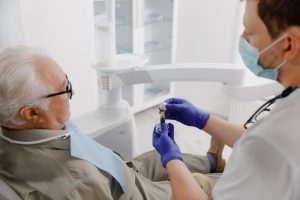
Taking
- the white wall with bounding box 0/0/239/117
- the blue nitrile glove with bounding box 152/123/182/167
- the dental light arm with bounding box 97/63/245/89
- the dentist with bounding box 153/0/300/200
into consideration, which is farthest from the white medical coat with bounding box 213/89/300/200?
the white wall with bounding box 0/0/239/117

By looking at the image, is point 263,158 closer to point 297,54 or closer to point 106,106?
point 297,54

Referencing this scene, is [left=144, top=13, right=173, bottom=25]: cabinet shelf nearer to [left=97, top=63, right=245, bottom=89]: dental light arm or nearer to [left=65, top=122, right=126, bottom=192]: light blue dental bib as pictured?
[left=97, top=63, right=245, bottom=89]: dental light arm

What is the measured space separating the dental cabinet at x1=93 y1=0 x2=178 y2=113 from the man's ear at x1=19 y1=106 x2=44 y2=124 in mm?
1558

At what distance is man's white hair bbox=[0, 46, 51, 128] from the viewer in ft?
3.22

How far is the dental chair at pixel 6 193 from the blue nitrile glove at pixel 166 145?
19.3 inches

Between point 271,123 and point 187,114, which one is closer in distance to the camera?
point 271,123

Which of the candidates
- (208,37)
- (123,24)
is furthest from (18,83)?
(208,37)

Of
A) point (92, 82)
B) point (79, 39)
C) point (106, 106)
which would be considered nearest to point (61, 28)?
point (79, 39)

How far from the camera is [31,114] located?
3.47ft

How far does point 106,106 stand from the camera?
1.62 meters

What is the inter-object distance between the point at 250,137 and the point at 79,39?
178 centimetres

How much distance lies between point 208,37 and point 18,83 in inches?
88.1

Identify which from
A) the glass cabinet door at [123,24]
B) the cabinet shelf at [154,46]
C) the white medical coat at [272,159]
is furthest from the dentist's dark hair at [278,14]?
the cabinet shelf at [154,46]

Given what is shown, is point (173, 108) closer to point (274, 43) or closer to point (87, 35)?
point (274, 43)
